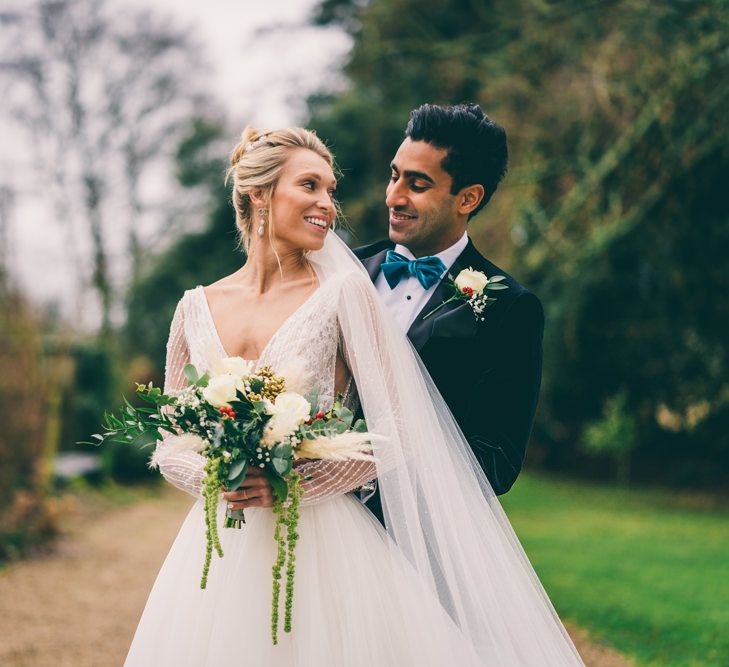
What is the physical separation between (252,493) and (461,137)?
4.85ft

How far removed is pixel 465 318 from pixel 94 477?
1287cm

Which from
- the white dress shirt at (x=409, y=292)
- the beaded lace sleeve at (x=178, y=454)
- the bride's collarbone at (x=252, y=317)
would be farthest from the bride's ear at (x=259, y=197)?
the white dress shirt at (x=409, y=292)

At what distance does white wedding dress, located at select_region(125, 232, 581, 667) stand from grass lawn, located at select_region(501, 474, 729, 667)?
12.7 feet

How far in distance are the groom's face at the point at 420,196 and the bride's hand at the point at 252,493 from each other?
1.15 meters

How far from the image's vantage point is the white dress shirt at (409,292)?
323cm

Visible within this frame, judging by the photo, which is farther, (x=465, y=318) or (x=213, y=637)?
(x=465, y=318)

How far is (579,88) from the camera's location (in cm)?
1055

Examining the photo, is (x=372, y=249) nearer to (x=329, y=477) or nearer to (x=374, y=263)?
(x=374, y=263)

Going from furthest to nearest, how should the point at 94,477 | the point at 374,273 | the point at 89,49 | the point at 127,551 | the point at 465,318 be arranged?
the point at 89,49
the point at 94,477
the point at 127,551
the point at 374,273
the point at 465,318

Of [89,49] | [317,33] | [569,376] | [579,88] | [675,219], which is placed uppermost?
[89,49]

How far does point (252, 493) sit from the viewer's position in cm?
254

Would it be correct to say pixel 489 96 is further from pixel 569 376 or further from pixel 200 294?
pixel 200 294

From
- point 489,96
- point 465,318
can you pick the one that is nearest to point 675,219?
point 489,96

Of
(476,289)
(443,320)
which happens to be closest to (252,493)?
(443,320)
